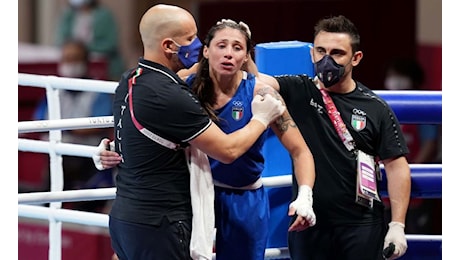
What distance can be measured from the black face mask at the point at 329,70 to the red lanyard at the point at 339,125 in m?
0.10

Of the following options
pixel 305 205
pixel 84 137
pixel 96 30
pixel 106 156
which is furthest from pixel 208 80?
pixel 96 30

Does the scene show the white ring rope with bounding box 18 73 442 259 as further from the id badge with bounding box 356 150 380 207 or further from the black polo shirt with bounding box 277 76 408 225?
the id badge with bounding box 356 150 380 207

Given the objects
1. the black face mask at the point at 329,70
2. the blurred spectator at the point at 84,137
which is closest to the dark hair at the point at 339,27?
the black face mask at the point at 329,70

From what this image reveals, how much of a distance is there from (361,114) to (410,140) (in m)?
3.35

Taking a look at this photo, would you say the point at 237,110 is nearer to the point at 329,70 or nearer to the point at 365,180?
the point at 329,70

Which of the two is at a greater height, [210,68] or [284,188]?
[210,68]

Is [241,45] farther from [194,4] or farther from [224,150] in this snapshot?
[194,4]

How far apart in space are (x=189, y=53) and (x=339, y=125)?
2.29ft

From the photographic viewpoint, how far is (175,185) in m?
4.12

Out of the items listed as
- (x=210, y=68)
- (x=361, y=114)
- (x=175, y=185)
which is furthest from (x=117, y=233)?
(x=361, y=114)

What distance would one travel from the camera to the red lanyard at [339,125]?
4.45 metres

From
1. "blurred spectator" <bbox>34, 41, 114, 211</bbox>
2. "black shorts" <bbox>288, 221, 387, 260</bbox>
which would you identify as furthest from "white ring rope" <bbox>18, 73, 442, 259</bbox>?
"blurred spectator" <bbox>34, 41, 114, 211</bbox>

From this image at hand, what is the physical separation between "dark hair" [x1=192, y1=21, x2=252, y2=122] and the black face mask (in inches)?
11.3

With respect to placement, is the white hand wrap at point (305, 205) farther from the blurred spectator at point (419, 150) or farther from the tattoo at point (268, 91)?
the blurred spectator at point (419, 150)
